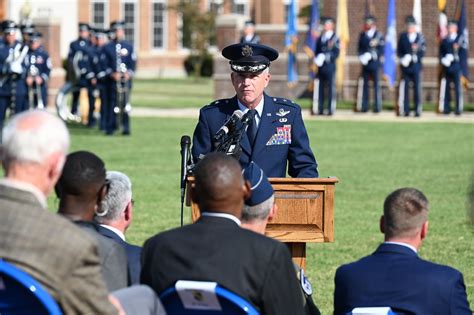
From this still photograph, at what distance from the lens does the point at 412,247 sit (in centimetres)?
545

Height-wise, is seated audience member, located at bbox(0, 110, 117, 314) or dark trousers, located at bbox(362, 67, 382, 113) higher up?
seated audience member, located at bbox(0, 110, 117, 314)

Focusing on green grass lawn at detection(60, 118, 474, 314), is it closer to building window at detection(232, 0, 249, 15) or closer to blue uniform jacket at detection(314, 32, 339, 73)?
blue uniform jacket at detection(314, 32, 339, 73)

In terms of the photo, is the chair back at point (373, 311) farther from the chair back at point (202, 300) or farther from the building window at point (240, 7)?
the building window at point (240, 7)

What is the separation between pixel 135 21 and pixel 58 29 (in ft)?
82.1

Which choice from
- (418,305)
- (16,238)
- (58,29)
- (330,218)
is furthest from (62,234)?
(58,29)

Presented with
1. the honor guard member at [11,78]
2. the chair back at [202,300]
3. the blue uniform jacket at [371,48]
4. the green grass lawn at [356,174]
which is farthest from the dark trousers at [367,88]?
the chair back at [202,300]

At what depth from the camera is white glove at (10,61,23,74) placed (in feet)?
85.1

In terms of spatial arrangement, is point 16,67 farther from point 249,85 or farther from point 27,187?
point 27,187

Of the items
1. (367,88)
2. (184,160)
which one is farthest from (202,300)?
(367,88)

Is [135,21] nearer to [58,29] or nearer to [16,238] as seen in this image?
[58,29]

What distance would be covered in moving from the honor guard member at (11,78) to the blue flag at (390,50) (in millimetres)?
10772

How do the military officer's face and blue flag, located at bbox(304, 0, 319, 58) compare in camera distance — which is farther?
blue flag, located at bbox(304, 0, 319, 58)

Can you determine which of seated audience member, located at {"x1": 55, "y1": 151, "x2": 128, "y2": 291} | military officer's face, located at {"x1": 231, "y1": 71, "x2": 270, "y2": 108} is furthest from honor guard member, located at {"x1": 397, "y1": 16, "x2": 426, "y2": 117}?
seated audience member, located at {"x1": 55, "y1": 151, "x2": 128, "y2": 291}

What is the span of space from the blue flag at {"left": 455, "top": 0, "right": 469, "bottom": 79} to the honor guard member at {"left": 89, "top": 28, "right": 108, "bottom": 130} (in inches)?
367
